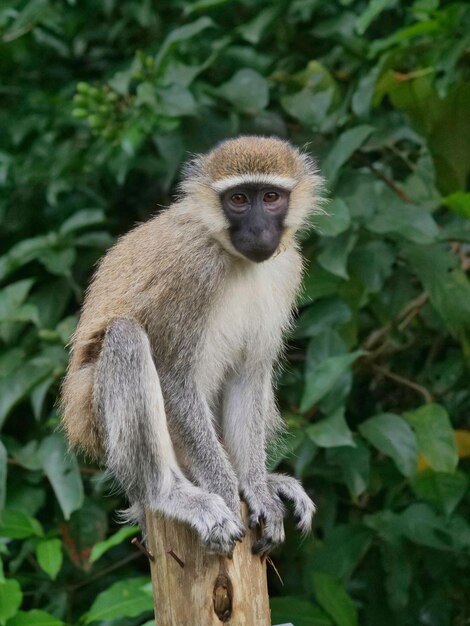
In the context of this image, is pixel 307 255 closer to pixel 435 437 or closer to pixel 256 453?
pixel 435 437

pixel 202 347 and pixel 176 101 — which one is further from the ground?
pixel 176 101

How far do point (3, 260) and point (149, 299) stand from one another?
2157 millimetres

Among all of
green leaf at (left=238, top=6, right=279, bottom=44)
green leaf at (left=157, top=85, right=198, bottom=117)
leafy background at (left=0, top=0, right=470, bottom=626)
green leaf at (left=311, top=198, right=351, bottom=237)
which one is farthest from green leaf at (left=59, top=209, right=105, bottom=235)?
green leaf at (left=311, top=198, right=351, bottom=237)

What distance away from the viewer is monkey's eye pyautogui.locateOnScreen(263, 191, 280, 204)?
19.5 ft

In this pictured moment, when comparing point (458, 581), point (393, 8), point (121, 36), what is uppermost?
point (393, 8)

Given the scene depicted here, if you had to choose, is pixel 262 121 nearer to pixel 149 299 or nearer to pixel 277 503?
pixel 149 299

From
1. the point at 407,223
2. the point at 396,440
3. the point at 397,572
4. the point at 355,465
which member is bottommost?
the point at 397,572

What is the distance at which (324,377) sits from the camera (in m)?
6.58

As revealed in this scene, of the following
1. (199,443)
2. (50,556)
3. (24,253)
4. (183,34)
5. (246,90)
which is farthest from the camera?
(246,90)

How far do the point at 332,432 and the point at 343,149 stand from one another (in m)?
1.81

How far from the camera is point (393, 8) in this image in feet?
27.4

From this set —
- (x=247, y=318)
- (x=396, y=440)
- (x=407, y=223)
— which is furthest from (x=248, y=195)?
(x=396, y=440)

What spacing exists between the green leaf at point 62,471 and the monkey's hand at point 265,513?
1.40 m

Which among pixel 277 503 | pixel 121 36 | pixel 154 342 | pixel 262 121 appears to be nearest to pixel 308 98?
pixel 262 121
